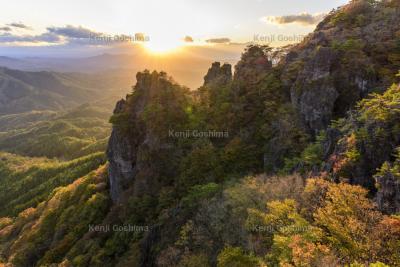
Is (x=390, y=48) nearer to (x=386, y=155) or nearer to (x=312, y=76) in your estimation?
(x=312, y=76)

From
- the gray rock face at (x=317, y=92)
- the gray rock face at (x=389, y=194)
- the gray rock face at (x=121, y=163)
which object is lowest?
the gray rock face at (x=121, y=163)

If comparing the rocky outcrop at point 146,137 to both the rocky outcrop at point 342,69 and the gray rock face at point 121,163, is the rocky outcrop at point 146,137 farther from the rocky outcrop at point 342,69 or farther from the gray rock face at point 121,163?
the rocky outcrop at point 342,69

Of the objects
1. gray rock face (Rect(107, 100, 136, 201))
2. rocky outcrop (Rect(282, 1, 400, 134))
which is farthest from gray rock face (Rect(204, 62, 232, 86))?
gray rock face (Rect(107, 100, 136, 201))

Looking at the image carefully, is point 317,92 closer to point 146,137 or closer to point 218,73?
point 146,137

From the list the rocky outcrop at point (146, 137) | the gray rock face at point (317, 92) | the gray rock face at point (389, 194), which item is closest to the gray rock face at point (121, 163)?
the rocky outcrop at point (146, 137)

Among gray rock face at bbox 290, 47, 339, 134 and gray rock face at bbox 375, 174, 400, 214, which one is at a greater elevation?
gray rock face at bbox 290, 47, 339, 134

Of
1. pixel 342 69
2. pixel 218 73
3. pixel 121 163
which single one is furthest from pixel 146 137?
pixel 342 69

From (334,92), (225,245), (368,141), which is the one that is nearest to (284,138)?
(334,92)

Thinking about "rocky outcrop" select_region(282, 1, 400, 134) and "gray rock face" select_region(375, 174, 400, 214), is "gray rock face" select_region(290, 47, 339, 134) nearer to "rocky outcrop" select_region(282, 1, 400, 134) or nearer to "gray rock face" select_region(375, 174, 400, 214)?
"rocky outcrop" select_region(282, 1, 400, 134)
